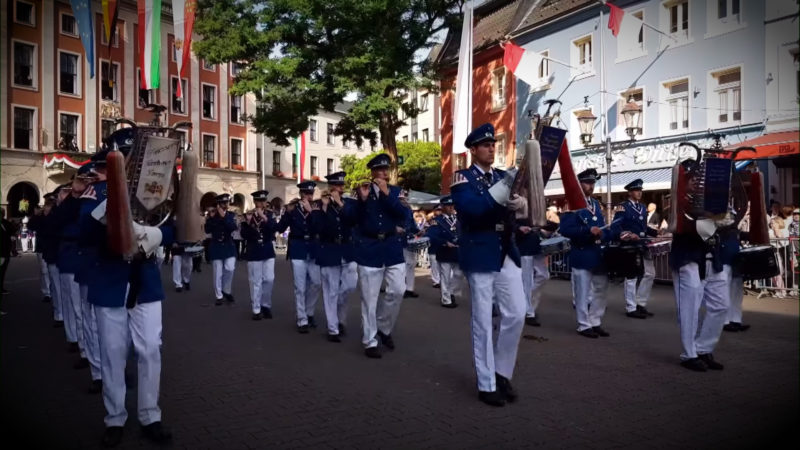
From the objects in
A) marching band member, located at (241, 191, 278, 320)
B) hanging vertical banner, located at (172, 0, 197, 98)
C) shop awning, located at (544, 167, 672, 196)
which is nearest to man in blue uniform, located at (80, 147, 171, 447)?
marching band member, located at (241, 191, 278, 320)

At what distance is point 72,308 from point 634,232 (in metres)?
8.18

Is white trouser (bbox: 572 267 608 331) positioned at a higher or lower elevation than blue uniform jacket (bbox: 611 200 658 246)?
lower

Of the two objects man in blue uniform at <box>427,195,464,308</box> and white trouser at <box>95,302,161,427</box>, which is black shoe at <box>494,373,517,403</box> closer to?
white trouser at <box>95,302,161,427</box>

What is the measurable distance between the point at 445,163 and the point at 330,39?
11743mm

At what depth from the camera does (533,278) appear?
407 inches

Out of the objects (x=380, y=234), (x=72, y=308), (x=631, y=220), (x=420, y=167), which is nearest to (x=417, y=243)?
(x=631, y=220)

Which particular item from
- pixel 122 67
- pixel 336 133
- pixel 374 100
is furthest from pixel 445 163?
pixel 122 67

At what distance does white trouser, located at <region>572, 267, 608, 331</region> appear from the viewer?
28.7 feet

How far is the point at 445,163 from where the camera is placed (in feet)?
109

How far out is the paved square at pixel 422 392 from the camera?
15.3ft

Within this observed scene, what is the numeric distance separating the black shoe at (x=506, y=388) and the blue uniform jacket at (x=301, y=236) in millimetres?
4423

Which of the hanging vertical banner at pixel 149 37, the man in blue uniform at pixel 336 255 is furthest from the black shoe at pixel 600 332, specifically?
the hanging vertical banner at pixel 149 37

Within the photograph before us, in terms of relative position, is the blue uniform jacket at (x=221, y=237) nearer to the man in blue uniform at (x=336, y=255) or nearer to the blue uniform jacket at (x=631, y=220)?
the man in blue uniform at (x=336, y=255)

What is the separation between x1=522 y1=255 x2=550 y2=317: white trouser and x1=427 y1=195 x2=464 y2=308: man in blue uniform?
4.90 feet
